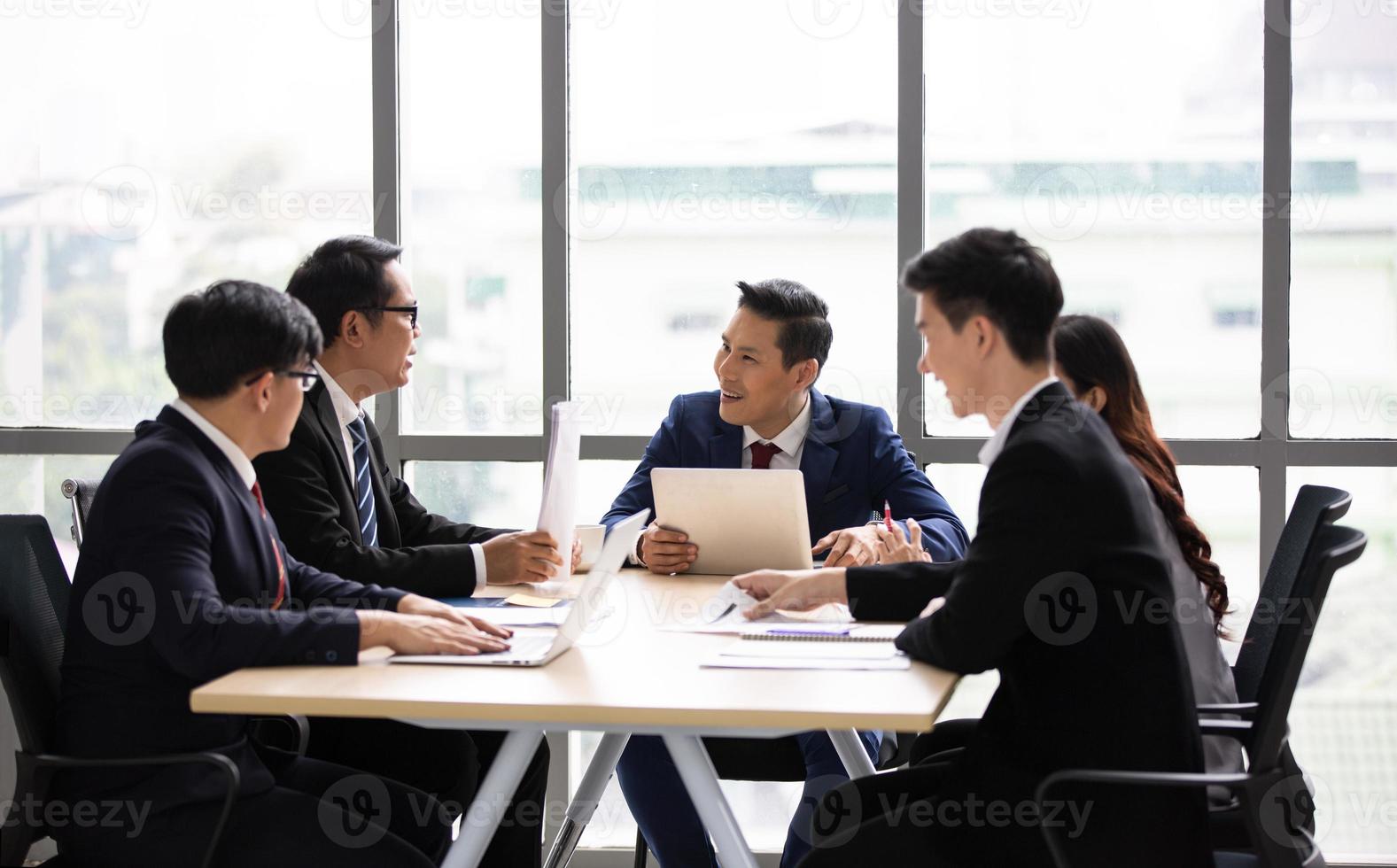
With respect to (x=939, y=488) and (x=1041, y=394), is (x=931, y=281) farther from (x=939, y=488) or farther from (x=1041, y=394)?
(x=939, y=488)

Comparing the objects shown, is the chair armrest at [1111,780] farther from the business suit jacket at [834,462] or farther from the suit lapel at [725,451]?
the suit lapel at [725,451]

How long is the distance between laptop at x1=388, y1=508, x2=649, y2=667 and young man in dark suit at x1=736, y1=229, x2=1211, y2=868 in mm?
500

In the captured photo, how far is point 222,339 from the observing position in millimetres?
2139

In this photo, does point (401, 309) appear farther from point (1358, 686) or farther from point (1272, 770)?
point (1358, 686)

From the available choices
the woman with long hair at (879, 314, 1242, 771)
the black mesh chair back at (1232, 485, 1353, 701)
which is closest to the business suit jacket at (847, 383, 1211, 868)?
the woman with long hair at (879, 314, 1242, 771)

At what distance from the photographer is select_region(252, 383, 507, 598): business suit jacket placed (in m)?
2.65

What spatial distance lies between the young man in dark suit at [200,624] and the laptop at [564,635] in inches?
1.4

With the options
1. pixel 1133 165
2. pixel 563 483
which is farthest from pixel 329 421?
pixel 1133 165

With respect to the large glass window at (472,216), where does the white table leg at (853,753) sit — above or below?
below

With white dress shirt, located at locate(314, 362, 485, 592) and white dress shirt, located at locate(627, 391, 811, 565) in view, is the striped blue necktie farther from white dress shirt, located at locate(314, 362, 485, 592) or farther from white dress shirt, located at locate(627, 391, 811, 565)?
white dress shirt, located at locate(627, 391, 811, 565)

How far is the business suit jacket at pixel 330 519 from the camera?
2654mm

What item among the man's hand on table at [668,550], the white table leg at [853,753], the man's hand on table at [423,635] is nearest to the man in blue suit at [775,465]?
the man's hand on table at [668,550]

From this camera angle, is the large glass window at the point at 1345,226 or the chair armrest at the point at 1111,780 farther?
the large glass window at the point at 1345,226

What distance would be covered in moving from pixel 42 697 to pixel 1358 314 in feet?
11.2
